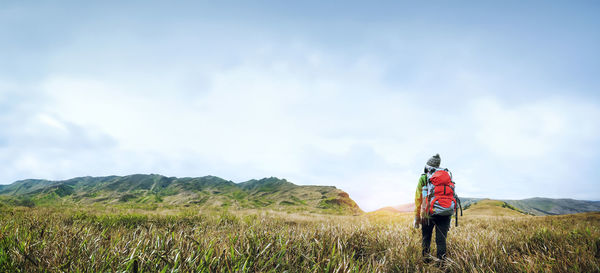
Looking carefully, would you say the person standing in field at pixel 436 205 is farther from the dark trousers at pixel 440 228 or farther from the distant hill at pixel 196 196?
the distant hill at pixel 196 196

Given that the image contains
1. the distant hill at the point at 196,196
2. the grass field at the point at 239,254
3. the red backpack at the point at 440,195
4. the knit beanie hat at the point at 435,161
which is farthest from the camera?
the distant hill at the point at 196,196

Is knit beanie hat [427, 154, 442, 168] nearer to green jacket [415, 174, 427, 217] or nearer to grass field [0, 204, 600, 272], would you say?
green jacket [415, 174, 427, 217]

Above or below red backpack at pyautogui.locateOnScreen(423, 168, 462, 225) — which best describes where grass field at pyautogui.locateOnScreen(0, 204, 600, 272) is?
below

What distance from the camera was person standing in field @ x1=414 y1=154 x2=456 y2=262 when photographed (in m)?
5.18

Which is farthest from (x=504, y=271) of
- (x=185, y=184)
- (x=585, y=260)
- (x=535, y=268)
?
(x=185, y=184)

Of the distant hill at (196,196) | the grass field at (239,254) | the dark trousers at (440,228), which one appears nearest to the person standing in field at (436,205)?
the dark trousers at (440,228)

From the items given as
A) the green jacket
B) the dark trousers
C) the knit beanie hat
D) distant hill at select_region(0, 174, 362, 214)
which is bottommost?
distant hill at select_region(0, 174, 362, 214)

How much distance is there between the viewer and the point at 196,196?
55.2 metres

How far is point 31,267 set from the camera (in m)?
2.38

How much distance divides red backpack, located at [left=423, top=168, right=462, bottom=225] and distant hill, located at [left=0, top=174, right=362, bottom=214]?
24.6 meters

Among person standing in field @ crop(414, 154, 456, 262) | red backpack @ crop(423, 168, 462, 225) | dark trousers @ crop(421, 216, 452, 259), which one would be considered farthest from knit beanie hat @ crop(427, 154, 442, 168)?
dark trousers @ crop(421, 216, 452, 259)

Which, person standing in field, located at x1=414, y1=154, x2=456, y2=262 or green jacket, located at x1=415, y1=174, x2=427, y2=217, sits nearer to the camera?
person standing in field, located at x1=414, y1=154, x2=456, y2=262

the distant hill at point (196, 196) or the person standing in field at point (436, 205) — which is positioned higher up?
the person standing in field at point (436, 205)

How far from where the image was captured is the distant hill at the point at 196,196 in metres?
40.7
